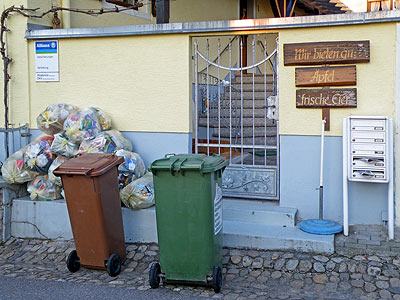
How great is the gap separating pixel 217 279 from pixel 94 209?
1.42 meters

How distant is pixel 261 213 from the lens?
6.04 metres

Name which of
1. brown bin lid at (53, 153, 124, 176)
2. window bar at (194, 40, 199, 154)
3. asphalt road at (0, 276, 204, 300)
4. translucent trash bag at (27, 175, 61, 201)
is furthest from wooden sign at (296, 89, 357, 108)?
translucent trash bag at (27, 175, 61, 201)

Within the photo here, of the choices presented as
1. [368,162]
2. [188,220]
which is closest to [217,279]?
[188,220]

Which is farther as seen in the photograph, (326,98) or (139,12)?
(139,12)

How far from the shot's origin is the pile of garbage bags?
6.43 metres

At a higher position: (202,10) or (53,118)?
(202,10)

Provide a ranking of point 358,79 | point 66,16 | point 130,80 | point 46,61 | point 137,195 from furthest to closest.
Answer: point 66,16 < point 46,61 < point 130,80 < point 137,195 < point 358,79

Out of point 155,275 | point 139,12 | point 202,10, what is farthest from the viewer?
Result: point 202,10

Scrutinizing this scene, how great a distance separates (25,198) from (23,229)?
15.8 inches

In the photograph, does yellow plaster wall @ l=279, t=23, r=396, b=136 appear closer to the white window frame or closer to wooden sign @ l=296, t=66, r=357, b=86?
wooden sign @ l=296, t=66, r=357, b=86

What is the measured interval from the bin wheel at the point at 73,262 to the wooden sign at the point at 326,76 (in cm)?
307

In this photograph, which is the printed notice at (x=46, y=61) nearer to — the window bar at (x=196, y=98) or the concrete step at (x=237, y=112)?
the window bar at (x=196, y=98)

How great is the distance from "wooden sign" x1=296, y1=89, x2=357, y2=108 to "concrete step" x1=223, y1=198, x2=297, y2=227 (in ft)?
3.98

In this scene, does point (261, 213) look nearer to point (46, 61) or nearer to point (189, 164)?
point (189, 164)
